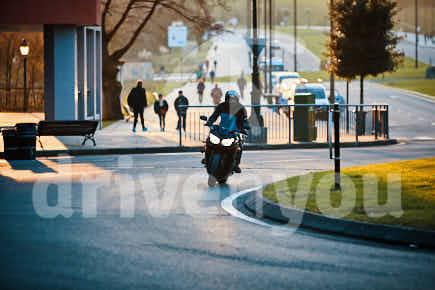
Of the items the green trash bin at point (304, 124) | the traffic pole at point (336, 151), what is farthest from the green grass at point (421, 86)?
the traffic pole at point (336, 151)

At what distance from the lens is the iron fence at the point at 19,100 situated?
138 ft

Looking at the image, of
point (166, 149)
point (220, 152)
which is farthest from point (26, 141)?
point (220, 152)

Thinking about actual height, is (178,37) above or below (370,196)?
above

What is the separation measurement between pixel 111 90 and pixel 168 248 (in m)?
32.2

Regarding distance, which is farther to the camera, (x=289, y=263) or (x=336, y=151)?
(x=336, y=151)

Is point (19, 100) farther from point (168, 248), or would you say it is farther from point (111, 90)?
point (168, 248)

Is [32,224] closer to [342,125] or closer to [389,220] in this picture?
[389,220]

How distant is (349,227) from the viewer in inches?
405

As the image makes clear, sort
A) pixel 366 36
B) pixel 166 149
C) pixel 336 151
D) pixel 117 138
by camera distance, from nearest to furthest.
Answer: pixel 336 151
pixel 166 149
pixel 117 138
pixel 366 36

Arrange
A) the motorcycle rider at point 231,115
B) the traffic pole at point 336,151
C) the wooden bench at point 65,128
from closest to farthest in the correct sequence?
the traffic pole at point 336,151, the motorcycle rider at point 231,115, the wooden bench at point 65,128

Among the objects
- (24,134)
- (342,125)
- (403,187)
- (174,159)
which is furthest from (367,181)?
(342,125)

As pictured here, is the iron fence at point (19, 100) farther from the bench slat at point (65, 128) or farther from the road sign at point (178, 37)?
the road sign at point (178, 37)

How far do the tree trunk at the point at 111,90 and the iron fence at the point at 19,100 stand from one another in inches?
124

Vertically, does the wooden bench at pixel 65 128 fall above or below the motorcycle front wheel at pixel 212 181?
above
